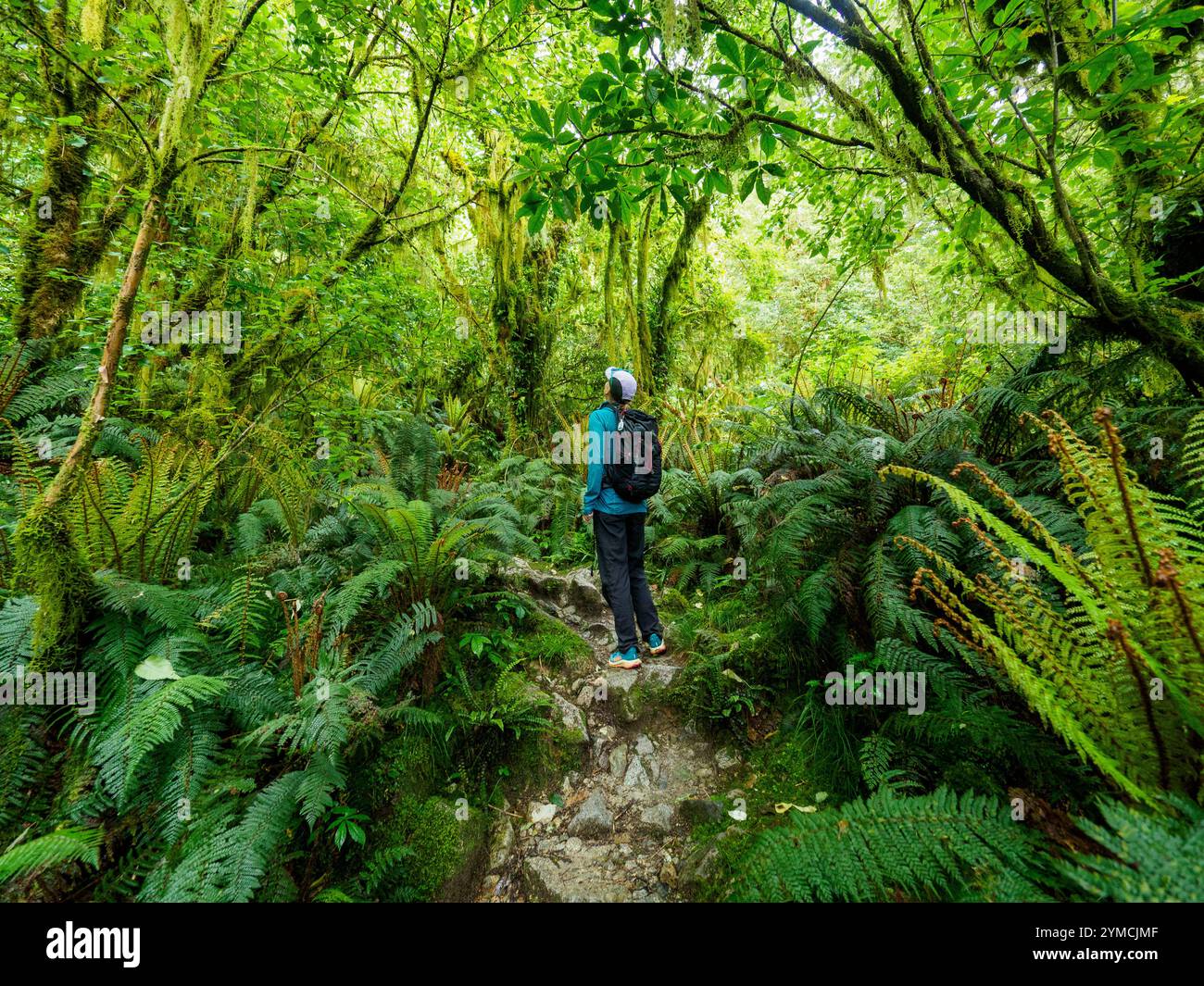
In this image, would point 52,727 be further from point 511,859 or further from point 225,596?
point 511,859

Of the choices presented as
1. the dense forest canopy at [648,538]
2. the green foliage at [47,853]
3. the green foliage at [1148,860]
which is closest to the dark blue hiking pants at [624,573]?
the dense forest canopy at [648,538]

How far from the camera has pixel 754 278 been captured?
29.6 ft

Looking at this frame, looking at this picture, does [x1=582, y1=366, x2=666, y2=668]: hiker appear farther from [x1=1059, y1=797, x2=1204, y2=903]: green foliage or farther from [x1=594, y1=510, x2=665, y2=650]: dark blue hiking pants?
[x1=1059, y1=797, x2=1204, y2=903]: green foliage

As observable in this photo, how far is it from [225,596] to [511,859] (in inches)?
85.1

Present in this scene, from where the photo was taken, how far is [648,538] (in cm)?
498

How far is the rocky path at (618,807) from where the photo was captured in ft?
6.86

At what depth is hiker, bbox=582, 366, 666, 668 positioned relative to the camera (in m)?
3.35

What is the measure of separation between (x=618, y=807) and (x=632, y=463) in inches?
84.3

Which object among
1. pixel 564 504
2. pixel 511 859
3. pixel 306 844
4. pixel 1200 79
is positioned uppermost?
pixel 1200 79

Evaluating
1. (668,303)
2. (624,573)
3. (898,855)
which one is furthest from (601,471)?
(668,303)

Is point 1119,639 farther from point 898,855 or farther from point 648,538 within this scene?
point 648,538

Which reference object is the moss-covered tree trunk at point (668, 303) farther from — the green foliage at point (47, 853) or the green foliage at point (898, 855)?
the green foliage at point (47, 853)
